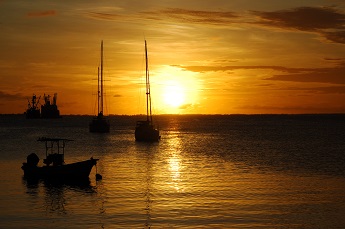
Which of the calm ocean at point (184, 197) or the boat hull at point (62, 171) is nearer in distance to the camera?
the calm ocean at point (184, 197)

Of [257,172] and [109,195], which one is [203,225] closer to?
[109,195]

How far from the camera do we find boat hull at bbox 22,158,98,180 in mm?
54312

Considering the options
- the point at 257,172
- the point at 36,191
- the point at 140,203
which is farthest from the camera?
the point at 257,172

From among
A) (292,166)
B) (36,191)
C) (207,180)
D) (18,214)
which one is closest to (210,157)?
(292,166)

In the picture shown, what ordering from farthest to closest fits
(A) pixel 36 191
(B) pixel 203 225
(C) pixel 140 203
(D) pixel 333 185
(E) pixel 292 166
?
1. (E) pixel 292 166
2. (D) pixel 333 185
3. (A) pixel 36 191
4. (C) pixel 140 203
5. (B) pixel 203 225

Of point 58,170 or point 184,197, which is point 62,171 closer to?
point 58,170

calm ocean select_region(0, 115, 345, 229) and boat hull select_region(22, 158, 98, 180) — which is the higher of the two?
boat hull select_region(22, 158, 98, 180)

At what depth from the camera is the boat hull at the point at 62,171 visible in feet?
178

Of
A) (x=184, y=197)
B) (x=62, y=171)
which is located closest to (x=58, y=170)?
(x=62, y=171)

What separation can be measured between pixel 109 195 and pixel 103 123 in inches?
4130

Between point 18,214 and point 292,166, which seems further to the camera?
point 292,166

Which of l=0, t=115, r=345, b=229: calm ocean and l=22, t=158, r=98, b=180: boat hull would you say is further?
l=22, t=158, r=98, b=180: boat hull

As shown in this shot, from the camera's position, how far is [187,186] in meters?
51.1

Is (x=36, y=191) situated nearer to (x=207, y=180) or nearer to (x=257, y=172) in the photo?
(x=207, y=180)
